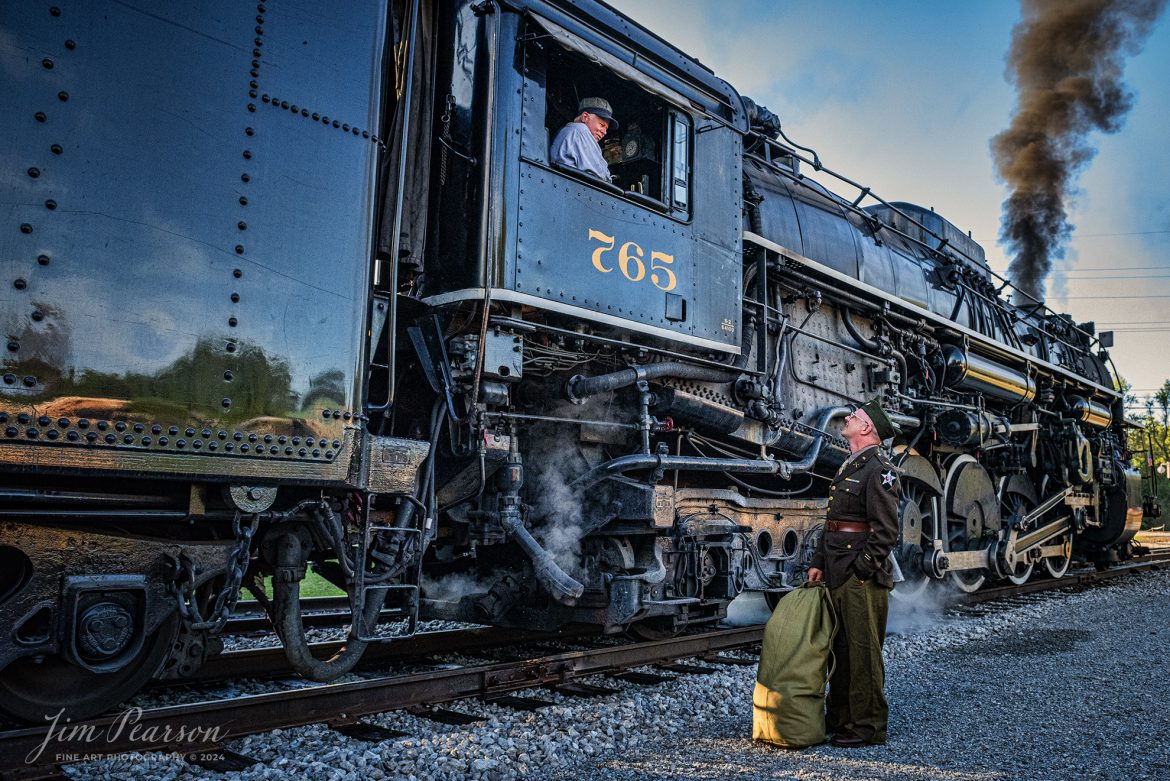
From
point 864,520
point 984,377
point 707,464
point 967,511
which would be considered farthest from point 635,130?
point 967,511

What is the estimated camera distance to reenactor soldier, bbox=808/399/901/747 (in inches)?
148

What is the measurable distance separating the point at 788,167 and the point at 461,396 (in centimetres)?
421

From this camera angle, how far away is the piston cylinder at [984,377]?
8406 millimetres

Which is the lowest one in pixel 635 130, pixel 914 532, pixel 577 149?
pixel 914 532

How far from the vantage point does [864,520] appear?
3.98 m

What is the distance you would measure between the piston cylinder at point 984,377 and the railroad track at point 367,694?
3.86 meters

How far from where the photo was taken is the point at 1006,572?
366 inches

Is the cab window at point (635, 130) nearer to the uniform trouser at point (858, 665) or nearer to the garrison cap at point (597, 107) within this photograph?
the garrison cap at point (597, 107)

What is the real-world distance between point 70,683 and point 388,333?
1718 millimetres

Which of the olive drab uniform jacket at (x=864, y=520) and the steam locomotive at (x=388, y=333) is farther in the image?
the olive drab uniform jacket at (x=864, y=520)

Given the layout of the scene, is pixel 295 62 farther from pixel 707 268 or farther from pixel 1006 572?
pixel 1006 572

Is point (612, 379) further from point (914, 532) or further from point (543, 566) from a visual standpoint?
point (914, 532)

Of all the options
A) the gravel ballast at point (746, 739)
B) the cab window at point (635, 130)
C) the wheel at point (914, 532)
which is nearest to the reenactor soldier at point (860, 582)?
the gravel ballast at point (746, 739)

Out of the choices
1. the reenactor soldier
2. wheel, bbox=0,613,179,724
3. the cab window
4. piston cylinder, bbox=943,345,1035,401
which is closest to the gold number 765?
the cab window
